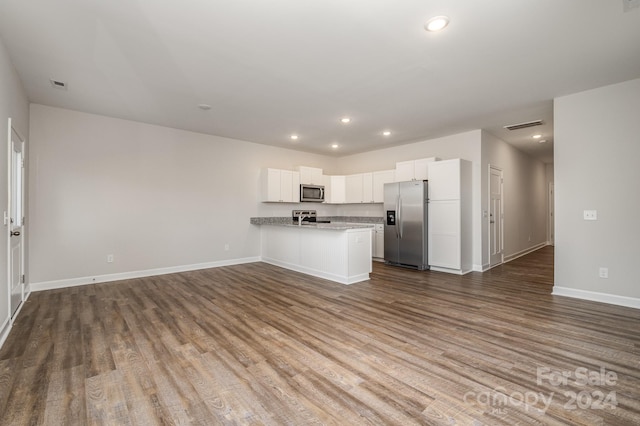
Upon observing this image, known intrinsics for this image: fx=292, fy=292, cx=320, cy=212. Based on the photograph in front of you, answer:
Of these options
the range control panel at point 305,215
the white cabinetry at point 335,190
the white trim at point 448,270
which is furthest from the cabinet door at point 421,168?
the range control panel at point 305,215

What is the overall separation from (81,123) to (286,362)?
16.5 ft

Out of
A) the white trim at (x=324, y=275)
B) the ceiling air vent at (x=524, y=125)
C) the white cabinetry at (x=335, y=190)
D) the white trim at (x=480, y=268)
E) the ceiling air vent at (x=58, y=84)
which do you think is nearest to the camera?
the ceiling air vent at (x=58, y=84)

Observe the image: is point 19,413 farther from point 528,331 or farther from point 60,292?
point 528,331

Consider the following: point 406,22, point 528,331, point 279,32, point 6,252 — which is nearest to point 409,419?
point 528,331

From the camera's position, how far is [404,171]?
645 cm

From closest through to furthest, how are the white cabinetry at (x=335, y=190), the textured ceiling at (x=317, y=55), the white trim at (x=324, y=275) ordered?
1. the textured ceiling at (x=317, y=55)
2. the white trim at (x=324, y=275)
3. the white cabinetry at (x=335, y=190)

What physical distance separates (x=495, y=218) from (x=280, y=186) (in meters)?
4.75

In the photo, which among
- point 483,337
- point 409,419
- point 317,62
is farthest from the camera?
point 317,62

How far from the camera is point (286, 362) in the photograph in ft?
7.66

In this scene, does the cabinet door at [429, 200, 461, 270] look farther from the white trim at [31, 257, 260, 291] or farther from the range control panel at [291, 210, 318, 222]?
the white trim at [31, 257, 260, 291]

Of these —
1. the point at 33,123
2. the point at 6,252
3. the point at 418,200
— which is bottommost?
the point at 6,252

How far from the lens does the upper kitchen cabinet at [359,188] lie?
720cm

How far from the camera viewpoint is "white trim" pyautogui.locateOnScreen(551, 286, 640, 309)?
141 inches

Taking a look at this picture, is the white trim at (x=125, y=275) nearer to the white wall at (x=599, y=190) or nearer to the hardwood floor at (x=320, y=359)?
the hardwood floor at (x=320, y=359)
